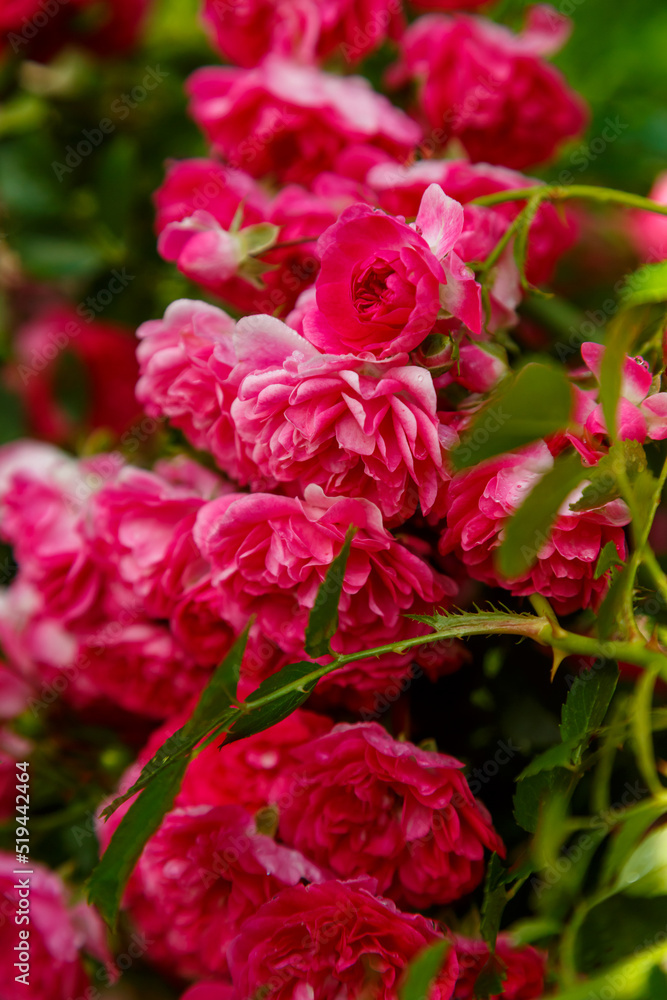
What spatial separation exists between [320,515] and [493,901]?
21cm

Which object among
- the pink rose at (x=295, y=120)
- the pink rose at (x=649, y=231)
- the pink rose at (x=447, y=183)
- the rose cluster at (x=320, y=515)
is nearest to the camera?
the rose cluster at (x=320, y=515)

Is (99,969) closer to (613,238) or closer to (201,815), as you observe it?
(201,815)

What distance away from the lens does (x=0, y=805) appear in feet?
2.31

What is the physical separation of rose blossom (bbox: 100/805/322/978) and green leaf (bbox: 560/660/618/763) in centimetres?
17

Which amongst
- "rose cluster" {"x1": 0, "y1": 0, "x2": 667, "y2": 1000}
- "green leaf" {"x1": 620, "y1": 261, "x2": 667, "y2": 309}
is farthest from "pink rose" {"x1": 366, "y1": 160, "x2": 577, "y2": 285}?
"green leaf" {"x1": 620, "y1": 261, "x2": 667, "y2": 309}

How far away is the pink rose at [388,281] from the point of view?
40 cm

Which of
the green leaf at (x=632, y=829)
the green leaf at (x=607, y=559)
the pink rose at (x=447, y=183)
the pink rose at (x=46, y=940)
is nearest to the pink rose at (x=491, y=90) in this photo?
the pink rose at (x=447, y=183)

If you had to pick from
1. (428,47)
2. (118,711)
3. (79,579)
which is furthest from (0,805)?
(428,47)

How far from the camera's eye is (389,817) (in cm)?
47

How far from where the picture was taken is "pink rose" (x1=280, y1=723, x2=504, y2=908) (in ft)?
1.46

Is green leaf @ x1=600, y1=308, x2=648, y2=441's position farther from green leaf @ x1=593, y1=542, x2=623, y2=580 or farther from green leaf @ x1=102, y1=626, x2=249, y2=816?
green leaf @ x1=102, y1=626, x2=249, y2=816

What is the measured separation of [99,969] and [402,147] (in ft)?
2.17

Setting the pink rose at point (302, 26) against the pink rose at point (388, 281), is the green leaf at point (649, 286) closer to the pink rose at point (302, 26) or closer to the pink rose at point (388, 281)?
the pink rose at point (388, 281)

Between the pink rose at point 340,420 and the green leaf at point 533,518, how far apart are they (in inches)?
3.3
